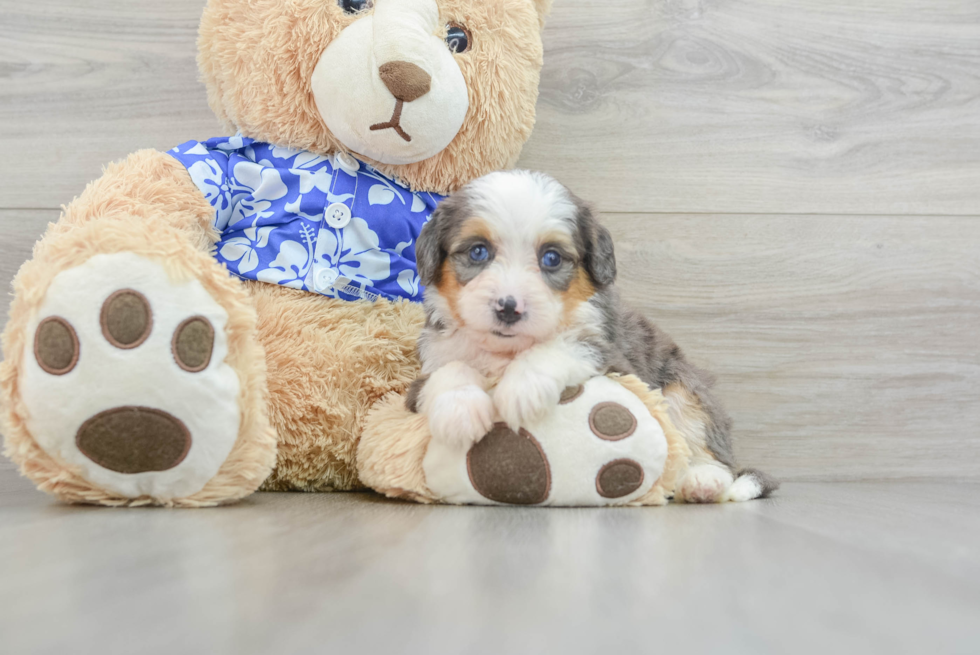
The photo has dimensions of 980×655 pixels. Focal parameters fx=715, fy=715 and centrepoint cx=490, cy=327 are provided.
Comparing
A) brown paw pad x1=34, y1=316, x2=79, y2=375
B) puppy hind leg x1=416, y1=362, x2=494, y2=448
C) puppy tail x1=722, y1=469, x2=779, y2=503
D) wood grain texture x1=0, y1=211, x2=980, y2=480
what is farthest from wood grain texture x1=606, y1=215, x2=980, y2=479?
brown paw pad x1=34, y1=316, x2=79, y2=375

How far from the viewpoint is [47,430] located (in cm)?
120

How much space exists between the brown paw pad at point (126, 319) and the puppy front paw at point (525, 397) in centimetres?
64

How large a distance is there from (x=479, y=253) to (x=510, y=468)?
0.44 m

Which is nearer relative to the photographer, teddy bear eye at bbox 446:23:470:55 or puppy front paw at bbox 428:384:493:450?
puppy front paw at bbox 428:384:493:450

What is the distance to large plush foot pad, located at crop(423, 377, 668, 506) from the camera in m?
1.36

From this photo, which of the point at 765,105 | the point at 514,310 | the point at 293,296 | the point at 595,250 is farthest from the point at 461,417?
the point at 765,105

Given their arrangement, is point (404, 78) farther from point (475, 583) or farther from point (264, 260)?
point (475, 583)

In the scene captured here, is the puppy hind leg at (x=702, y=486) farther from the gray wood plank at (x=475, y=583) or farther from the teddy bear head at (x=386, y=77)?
the teddy bear head at (x=386, y=77)

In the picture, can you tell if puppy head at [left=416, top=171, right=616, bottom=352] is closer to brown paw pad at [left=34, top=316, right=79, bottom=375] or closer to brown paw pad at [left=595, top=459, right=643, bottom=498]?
brown paw pad at [left=595, top=459, right=643, bottom=498]

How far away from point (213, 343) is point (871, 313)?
198cm

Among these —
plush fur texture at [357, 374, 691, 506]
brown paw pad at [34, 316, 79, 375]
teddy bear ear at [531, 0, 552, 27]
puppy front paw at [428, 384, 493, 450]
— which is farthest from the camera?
teddy bear ear at [531, 0, 552, 27]

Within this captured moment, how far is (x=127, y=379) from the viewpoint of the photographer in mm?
1178

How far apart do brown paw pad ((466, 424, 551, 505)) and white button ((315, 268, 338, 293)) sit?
57 centimetres

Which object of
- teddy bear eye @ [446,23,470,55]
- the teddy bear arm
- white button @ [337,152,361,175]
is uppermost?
teddy bear eye @ [446,23,470,55]
